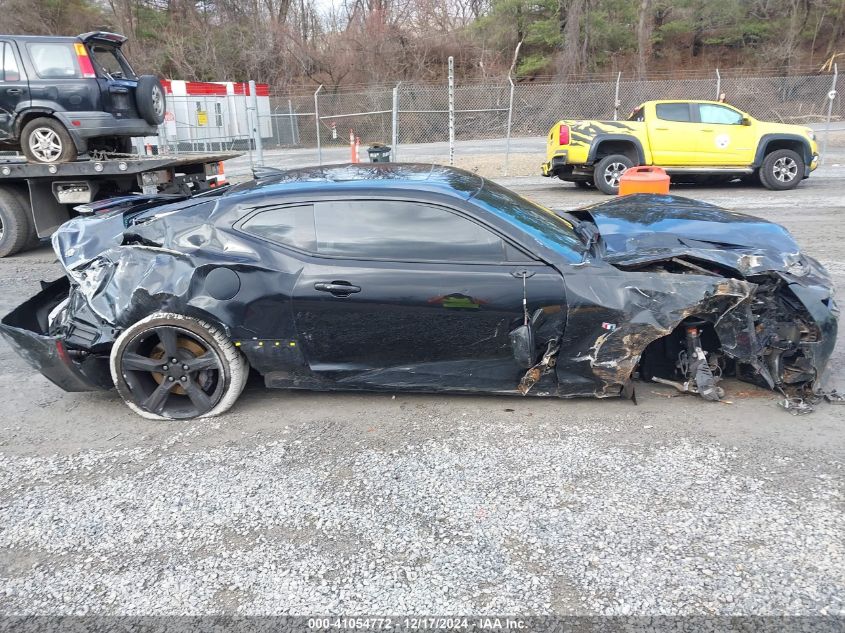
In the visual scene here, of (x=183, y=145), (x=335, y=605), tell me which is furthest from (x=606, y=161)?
(x=183, y=145)

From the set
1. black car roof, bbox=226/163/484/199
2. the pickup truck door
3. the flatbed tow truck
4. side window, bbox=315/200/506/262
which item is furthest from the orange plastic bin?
the flatbed tow truck

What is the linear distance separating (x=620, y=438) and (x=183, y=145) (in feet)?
80.6

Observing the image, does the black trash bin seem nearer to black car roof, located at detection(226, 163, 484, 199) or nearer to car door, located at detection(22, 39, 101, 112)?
car door, located at detection(22, 39, 101, 112)

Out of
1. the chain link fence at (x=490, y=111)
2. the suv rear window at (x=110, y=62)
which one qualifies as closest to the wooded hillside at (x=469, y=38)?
the chain link fence at (x=490, y=111)

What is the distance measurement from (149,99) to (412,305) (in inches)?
289

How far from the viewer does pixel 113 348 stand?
3.86m

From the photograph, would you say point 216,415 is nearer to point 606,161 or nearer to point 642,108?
point 606,161

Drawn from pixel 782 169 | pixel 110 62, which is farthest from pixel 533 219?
pixel 782 169

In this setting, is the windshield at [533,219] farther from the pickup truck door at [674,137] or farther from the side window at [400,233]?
the pickup truck door at [674,137]

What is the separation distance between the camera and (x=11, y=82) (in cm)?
834

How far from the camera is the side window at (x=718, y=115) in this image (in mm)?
12398

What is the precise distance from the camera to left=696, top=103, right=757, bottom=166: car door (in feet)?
40.5

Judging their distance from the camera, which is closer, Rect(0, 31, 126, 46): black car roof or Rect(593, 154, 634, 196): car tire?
Rect(0, 31, 126, 46): black car roof

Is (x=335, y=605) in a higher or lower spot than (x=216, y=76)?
lower
